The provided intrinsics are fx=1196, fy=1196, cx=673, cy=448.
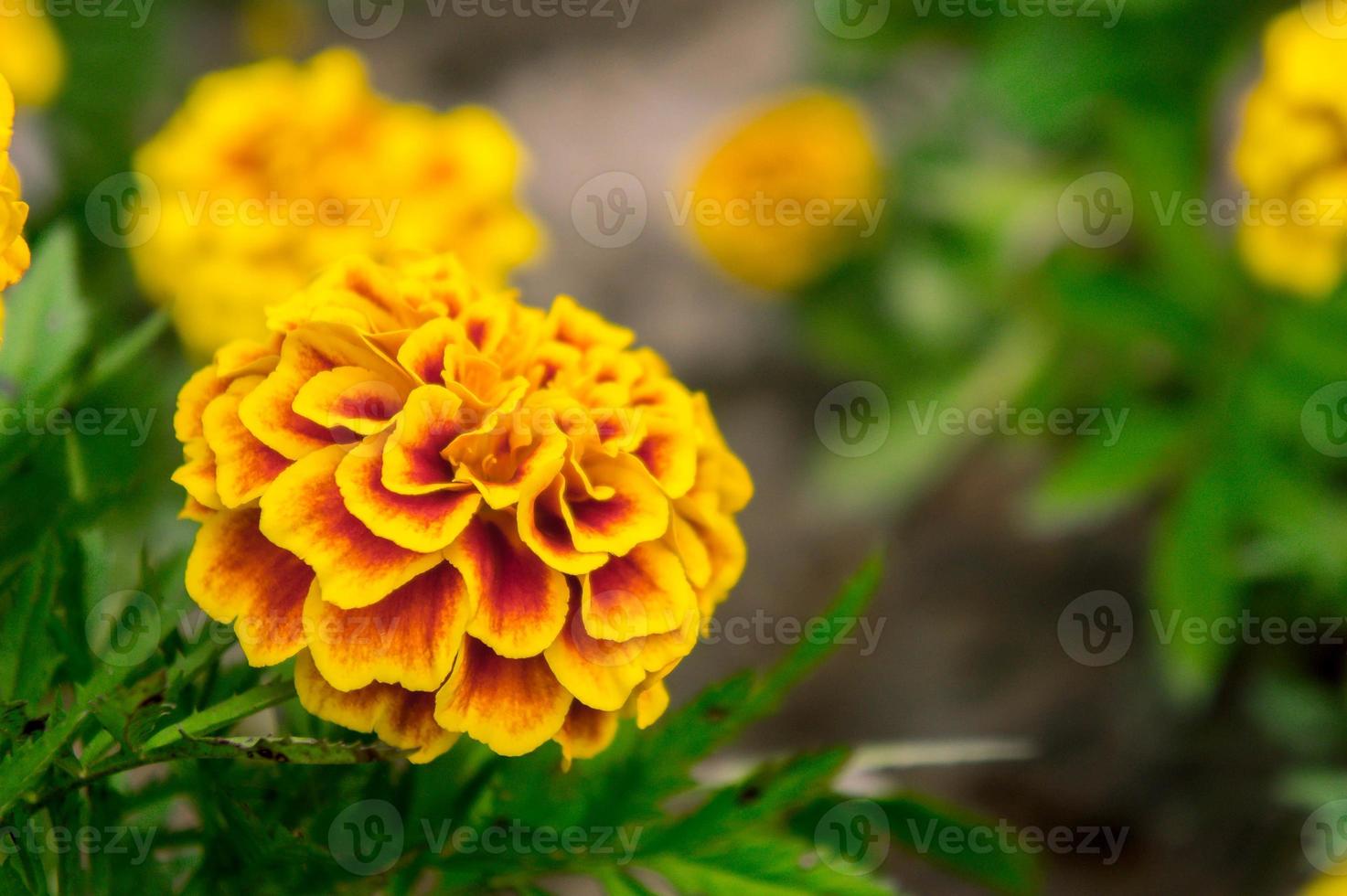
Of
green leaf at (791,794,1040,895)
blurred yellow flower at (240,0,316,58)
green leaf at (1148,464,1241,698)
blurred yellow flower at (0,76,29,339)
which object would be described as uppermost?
blurred yellow flower at (240,0,316,58)

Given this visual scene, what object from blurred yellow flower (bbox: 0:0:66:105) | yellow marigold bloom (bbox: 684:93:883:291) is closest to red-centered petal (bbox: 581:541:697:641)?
blurred yellow flower (bbox: 0:0:66:105)

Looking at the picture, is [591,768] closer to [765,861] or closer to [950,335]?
[765,861]

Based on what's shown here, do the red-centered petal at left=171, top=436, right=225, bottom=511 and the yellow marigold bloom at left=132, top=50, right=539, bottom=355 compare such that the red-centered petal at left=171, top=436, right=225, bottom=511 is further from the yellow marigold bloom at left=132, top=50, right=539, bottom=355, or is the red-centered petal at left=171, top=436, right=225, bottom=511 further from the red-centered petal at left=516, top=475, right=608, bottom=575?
Answer: the yellow marigold bloom at left=132, top=50, right=539, bottom=355

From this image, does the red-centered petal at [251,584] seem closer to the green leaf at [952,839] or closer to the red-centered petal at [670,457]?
the red-centered petal at [670,457]

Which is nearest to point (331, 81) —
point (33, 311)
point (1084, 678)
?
point (33, 311)

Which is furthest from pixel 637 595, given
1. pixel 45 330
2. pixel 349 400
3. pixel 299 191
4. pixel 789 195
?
Answer: pixel 789 195

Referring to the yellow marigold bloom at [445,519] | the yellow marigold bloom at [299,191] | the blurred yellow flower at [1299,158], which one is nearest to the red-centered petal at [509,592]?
the yellow marigold bloom at [445,519]

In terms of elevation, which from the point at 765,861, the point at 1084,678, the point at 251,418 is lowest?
the point at 1084,678

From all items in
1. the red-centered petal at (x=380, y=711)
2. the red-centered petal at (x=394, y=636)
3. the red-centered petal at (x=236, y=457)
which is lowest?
the red-centered petal at (x=380, y=711)
